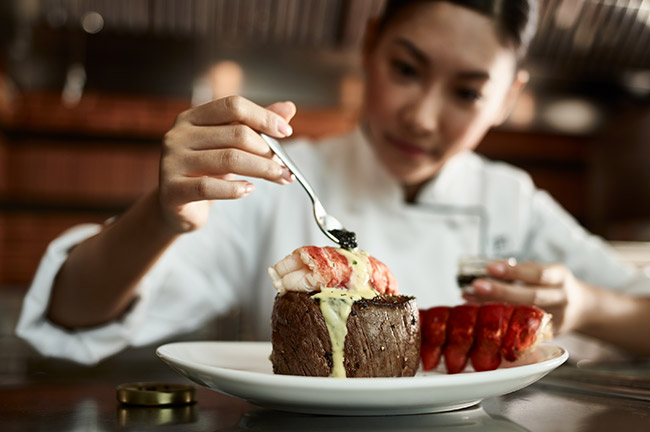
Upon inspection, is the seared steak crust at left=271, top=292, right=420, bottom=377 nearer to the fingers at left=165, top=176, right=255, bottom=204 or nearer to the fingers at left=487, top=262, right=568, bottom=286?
the fingers at left=165, top=176, right=255, bottom=204

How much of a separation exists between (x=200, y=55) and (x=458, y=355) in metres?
3.04

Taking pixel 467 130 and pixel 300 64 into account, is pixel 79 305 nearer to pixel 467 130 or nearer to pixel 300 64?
pixel 467 130

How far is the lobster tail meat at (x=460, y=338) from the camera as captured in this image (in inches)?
36.8

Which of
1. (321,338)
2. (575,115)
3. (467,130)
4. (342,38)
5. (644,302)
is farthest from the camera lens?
(575,115)

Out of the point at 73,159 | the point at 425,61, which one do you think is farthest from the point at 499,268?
the point at 73,159

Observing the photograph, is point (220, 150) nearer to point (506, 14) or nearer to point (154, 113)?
point (506, 14)

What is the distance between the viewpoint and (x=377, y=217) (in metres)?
1.80

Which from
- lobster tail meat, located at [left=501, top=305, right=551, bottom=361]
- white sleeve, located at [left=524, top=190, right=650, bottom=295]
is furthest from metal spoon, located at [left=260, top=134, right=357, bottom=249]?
white sleeve, located at [left=524, top=190, right=650, bottom=295]

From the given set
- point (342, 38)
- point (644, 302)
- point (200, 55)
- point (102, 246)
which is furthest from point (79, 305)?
point (200, 55)

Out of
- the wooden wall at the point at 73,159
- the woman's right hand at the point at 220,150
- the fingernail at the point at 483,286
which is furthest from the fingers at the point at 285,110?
the wooden wall at the point at 73,159

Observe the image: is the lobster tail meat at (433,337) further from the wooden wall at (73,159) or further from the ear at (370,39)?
the wooden wall at (73,159)

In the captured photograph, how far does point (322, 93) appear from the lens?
379 cm

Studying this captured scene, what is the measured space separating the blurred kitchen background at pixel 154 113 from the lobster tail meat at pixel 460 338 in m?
2.58

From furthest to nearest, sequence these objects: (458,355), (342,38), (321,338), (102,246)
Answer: (342,38), (102,246), (458,355), (321,338)
